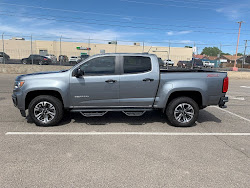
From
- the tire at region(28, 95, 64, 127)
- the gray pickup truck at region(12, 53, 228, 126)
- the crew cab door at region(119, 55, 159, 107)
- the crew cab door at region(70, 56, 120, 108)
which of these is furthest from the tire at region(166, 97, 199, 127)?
the tire at region(28, 95, 64, 127)

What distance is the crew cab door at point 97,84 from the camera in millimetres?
4773

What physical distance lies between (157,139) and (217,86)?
6.95 feet

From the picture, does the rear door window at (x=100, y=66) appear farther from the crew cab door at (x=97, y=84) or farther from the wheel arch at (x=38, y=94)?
the wheel arch at (x=38, y=94)

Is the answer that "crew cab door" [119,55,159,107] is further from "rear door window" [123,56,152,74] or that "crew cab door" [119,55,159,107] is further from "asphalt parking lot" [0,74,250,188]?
"asphalt parking lot" [0,74,250,188]

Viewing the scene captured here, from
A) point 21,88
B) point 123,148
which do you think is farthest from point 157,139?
point 21,88

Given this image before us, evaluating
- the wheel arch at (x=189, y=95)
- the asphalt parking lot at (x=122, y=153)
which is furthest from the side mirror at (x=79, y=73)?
the wheel arch at (x=189, y=95)

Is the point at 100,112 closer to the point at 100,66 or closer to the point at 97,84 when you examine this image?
the point at 97,84

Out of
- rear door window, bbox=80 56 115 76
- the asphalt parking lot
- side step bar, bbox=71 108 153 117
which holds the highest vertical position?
rear door window, bbox=80 56 115 76

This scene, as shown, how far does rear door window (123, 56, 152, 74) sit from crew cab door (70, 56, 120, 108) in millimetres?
269

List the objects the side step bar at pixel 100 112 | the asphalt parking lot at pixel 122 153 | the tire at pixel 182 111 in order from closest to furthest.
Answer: the asphalt parking lot at pixel 122 153, the side step bar at pixel 100 112, the tire at pixel 182 111

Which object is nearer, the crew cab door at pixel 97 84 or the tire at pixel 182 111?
the crew cab door at pixel 97 84

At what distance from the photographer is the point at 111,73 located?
16.0ft

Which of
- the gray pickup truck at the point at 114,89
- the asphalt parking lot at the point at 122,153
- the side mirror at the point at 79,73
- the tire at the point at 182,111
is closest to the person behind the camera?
the asphalt parking lot at the point at 122,153

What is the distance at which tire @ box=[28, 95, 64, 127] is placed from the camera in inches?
188
